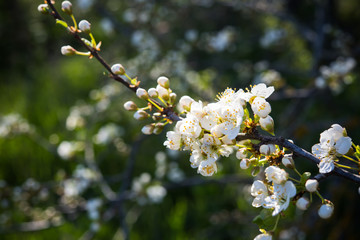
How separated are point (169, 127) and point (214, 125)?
8.02 feet

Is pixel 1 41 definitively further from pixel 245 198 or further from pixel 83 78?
pixel 245 198

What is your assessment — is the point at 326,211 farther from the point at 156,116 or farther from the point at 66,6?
the point at 66,6

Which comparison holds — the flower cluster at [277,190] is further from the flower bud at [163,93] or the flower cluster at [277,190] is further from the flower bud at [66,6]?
the flower bud at [66,6]

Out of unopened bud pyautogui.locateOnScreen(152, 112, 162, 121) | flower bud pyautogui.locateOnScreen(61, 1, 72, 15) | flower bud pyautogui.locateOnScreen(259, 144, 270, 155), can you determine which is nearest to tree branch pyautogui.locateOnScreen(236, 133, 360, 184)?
flower bud pyautogui.locateOnScreen(259, 144, 270, 155)

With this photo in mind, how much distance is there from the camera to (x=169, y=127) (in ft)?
11.4

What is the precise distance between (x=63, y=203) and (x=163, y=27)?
10.6 feet

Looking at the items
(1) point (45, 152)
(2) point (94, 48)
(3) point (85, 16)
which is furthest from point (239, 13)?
(2) point (94, 48)

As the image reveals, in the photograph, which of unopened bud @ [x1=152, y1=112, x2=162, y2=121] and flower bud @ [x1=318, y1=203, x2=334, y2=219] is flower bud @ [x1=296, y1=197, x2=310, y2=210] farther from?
unopened bud @ [x1=152, y1=112, x2=162, y2=121]

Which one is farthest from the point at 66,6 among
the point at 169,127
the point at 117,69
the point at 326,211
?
the point at 169,127

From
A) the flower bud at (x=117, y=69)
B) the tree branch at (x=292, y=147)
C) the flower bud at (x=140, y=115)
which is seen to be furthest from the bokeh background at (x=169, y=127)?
the flower bud at (x=117, y=69)

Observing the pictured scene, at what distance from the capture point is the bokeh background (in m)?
2.53

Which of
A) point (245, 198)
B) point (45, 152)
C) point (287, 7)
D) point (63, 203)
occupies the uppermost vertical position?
point (287, 7)

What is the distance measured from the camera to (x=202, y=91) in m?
3.72

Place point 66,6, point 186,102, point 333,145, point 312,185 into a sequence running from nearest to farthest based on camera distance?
1. point 312,185
2. point 333,145
3. point 186,102
4. point 66,6
